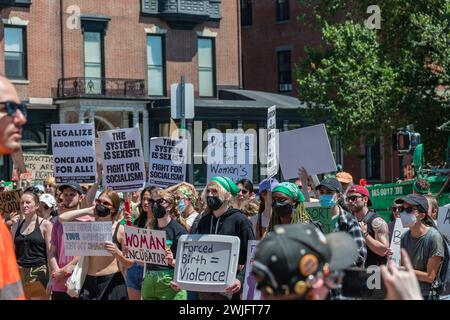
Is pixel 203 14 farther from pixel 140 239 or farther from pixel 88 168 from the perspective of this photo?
pixel 140 239

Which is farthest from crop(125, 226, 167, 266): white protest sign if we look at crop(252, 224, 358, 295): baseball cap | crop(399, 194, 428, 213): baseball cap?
crop(252, 224, 358, 295): baseball cap

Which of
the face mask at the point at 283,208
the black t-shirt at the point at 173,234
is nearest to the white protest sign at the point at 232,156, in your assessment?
the black t-shirt at the point at 173,234

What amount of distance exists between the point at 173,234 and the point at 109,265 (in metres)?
0.63

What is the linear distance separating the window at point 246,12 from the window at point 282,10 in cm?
147

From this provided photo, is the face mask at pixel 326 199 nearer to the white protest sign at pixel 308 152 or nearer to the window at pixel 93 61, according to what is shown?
the white protest sign at pixel 308 152

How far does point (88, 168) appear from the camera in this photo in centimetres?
1297

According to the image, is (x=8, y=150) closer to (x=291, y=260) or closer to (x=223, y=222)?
(x=291, y=260)

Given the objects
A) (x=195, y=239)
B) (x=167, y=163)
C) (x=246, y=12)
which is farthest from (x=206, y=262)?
(x=246, y=12)

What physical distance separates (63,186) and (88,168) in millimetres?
1758

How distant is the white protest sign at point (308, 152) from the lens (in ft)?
39.4

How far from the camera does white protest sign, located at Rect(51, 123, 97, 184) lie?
1295 cm

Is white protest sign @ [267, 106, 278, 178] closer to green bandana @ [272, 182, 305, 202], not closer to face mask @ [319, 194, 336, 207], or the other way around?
face mask @ [319, 194, 336, 207]
